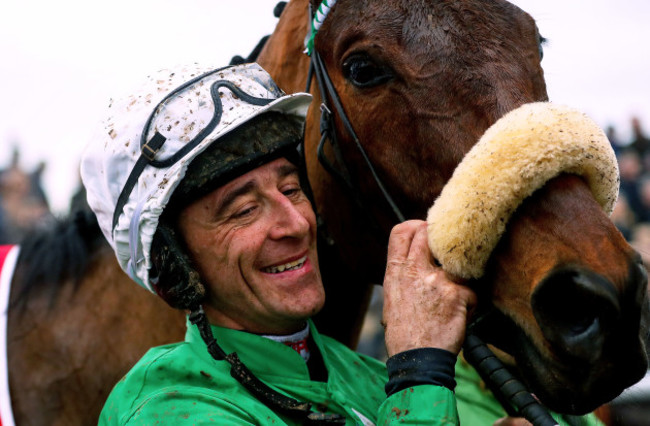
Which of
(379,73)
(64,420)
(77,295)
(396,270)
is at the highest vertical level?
(379,73)

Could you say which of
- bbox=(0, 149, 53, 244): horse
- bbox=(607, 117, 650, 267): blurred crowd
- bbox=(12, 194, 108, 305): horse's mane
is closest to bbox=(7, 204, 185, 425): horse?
bbox=(12, 194, 108, 305): horse's mane

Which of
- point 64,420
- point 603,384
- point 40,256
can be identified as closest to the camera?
point 603,384

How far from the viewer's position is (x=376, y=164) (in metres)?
2.23

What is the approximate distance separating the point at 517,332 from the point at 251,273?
2.72ft

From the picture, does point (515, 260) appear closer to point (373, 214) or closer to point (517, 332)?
point (517, 332)

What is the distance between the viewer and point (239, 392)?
6.40ft

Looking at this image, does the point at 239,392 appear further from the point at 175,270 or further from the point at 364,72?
the point at 364,72

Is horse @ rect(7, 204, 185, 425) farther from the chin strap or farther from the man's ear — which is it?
the chin strap

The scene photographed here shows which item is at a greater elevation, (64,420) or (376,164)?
(376,164)

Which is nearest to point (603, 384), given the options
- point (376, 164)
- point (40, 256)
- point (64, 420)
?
point (376, 164)

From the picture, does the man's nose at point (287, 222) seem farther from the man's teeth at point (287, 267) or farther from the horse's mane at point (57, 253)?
the horse's mane at point (57, 253)

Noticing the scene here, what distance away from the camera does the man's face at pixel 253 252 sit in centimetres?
211

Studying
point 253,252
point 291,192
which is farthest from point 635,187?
point 253,252

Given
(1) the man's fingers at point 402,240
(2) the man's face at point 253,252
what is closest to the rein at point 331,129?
(2) the man's face at point 253,252
